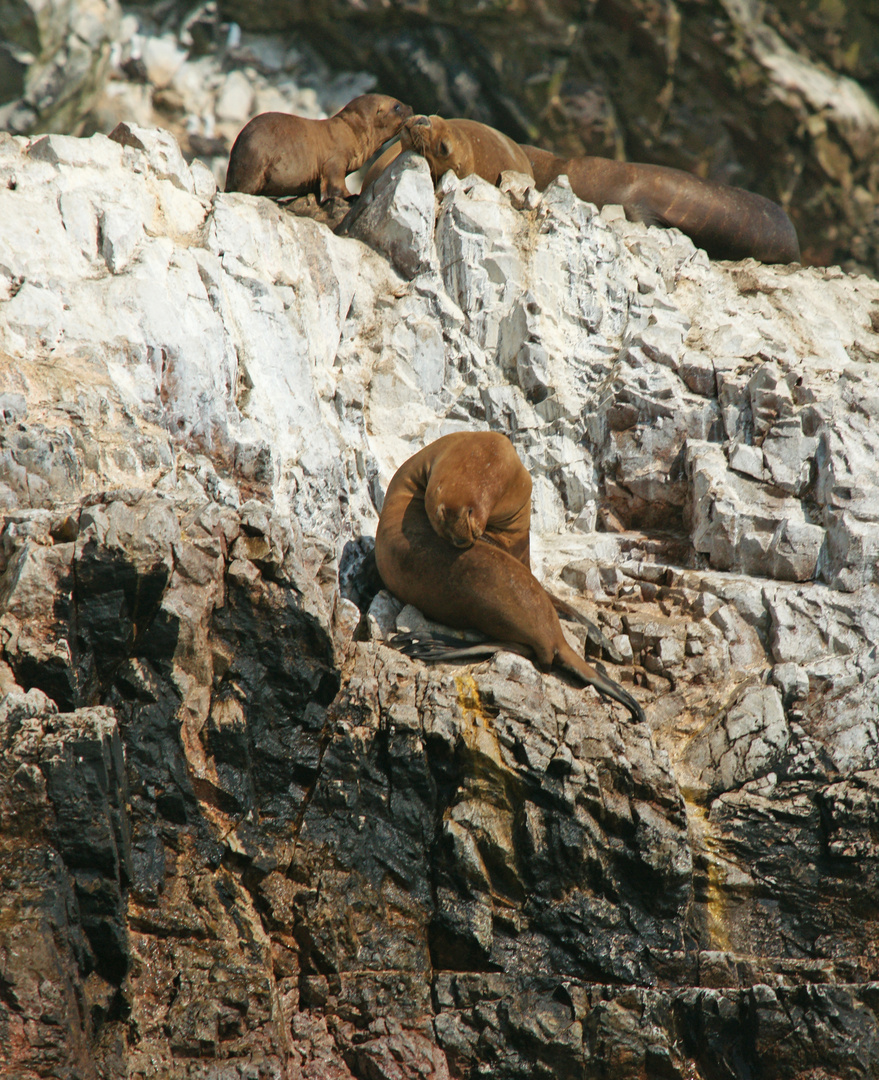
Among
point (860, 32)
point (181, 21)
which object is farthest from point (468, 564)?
point (860, 32)

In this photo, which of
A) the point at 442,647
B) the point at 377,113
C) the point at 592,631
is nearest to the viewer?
the point at 442,647

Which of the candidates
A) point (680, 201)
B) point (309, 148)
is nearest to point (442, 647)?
point (309, 148)

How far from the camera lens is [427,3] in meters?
13.0

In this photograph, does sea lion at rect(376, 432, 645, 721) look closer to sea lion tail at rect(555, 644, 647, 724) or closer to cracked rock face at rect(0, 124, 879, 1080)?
sea lion tail at rect(555, 644, 647, 724)

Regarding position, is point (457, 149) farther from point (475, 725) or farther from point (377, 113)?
point (475, 725)

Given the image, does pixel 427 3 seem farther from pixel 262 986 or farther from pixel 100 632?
pixel 262 986

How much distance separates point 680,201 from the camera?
37.7 ft

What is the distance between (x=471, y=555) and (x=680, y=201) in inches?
267

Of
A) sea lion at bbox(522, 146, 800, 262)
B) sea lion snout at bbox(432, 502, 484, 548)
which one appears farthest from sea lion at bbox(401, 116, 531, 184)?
sea lion snout at bbox(432, 502, 484, 548)

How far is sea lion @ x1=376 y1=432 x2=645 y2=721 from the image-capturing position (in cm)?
670

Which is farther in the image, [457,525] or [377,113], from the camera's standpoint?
[377,113]

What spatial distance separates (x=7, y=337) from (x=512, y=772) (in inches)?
180

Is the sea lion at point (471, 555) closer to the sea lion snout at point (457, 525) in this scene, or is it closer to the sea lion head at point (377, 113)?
the sea lion snout at point (457, 525)

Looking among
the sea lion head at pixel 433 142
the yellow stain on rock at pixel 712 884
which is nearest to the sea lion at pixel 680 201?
the sea lion head at pixel 433 142
